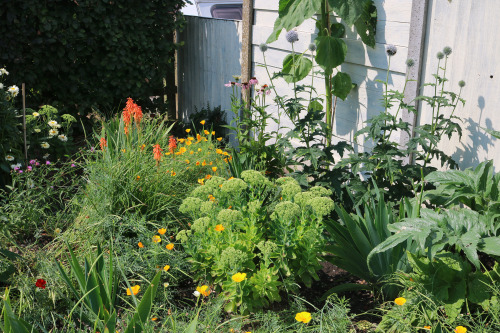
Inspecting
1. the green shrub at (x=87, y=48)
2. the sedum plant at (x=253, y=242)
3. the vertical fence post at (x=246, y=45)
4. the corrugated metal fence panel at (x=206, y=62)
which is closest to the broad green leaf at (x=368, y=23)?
the sedum plant at (x=253, y=242)

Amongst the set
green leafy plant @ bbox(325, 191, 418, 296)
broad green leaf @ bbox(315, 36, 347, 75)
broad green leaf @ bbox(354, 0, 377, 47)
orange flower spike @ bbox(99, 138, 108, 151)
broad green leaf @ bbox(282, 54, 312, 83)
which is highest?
broad green leaf @ bbox(354, 0, 377, 47)

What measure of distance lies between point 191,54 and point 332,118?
325 cm

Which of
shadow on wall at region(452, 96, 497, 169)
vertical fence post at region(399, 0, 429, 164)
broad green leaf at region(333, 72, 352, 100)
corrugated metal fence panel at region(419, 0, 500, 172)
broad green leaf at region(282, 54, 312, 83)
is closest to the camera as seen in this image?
corrugated metal fence panel at region(419, 0, 500, 172)

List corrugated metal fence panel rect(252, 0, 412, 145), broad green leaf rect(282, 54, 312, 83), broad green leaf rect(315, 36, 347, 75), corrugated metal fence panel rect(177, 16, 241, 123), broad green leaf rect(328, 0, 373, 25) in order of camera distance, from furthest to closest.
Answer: corrugated metal fence panel rect(177, 16, 241, 123)
broad green leaf rect(282, 54, 312, 83)
broad green leaf rect(315, 36, 347, 75)
corrugated metal fence panel rect(252, 0, 412, 145)
broad green leaf rect(328, 0, 373, 25)

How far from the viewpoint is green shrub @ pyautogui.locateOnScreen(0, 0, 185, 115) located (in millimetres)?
5688

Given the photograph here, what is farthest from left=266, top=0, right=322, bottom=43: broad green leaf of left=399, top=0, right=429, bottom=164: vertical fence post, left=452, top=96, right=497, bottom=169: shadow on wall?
left=452, top=96, right=497, bottom=169: shadow on wall

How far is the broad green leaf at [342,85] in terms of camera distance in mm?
4168

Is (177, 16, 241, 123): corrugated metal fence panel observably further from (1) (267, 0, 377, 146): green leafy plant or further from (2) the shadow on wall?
(2) the shadow on wall

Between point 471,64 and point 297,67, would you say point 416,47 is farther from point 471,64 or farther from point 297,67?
point 297,67

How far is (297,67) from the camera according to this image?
446 cm

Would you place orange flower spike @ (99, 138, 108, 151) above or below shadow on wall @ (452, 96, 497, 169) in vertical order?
below

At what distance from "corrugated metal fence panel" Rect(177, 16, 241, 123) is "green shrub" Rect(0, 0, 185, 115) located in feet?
1.07

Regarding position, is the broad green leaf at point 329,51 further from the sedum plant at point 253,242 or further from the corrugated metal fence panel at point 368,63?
the sedum plant at point 253,242

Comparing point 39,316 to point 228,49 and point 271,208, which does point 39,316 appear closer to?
point 271,208
